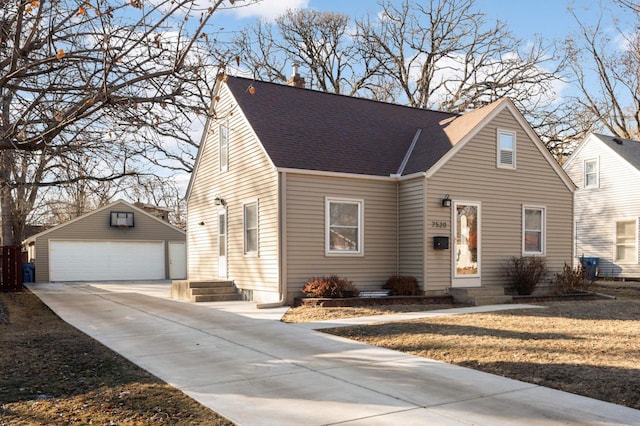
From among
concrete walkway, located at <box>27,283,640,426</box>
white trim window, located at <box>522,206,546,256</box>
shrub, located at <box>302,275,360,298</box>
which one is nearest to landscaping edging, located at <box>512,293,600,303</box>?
white trim window, located at <box>522,206,546,256</box>

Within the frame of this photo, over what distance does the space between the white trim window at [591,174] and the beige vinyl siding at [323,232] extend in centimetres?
Answer: 1484

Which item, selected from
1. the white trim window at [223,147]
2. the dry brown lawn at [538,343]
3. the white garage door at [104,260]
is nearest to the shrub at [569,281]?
the dry brown lawn at [538,343]

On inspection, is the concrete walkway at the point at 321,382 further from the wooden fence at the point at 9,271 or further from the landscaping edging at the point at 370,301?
the wooden fence at the point at 9,271

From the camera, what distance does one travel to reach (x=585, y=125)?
102ft

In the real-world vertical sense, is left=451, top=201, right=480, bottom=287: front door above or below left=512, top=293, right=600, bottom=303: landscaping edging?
above

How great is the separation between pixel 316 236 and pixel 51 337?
6.65 m

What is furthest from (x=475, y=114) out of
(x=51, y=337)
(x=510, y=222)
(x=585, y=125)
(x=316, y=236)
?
(x=585, y=125)

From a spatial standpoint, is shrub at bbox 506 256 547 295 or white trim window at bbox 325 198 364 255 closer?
white trim window at bbox 325 198 364 255

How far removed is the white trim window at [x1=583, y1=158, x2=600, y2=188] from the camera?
25.5 metres

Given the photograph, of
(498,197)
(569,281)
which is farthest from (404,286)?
(569,281)

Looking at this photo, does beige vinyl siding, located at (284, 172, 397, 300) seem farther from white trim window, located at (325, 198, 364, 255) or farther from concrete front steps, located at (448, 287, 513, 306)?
concrete front steps, located at (448, 287, 513, 306)

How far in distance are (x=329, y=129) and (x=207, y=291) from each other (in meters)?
5.68

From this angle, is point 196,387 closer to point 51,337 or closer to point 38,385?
point 38,385

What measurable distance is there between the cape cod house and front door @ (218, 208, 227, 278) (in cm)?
3
